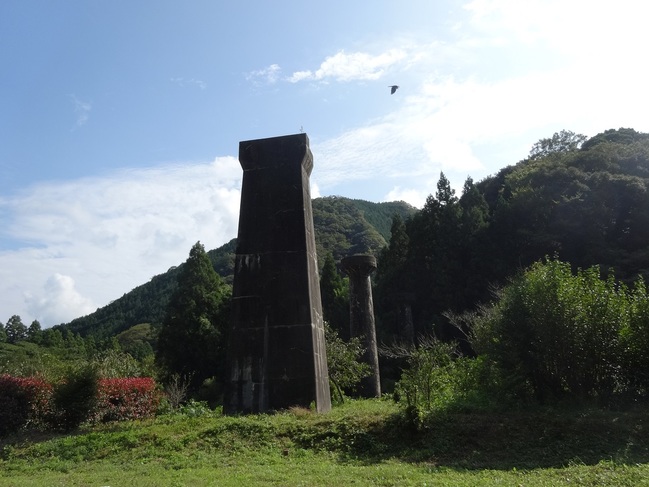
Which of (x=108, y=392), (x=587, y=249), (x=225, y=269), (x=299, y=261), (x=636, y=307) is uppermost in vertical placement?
(x=225, y=269)

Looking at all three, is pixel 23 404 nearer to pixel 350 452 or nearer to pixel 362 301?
pixel 350 452

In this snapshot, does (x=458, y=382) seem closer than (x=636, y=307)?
No

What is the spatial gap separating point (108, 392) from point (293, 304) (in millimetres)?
4845

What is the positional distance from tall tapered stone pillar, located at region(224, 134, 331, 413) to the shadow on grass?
76.1 inches

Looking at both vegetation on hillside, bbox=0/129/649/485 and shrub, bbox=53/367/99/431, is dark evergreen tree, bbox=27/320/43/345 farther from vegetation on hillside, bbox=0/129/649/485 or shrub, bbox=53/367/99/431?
shrub, bbox=53/367/99/431

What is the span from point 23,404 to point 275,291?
6153mm

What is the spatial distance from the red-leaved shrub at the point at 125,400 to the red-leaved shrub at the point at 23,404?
3.56ft

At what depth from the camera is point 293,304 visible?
1041 centimetres

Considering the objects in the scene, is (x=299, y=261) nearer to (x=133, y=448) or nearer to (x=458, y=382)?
(x=133, y=448)

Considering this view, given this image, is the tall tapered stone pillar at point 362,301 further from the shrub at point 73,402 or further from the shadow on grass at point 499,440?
the shadow on grass at point 499,440

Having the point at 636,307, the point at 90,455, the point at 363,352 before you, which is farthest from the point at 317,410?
the point at 363,352

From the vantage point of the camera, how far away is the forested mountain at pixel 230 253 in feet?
211

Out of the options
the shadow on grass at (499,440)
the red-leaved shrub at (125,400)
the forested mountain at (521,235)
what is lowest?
the shadow on grass at (499,440)

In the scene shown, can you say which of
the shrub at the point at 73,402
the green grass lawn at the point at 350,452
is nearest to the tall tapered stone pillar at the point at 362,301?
the shrub at the point at 73,402
